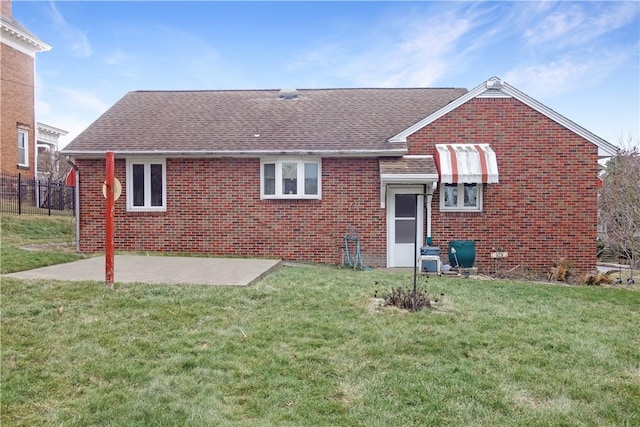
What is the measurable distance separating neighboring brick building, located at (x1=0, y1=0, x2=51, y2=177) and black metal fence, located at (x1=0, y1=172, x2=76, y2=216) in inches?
70.6

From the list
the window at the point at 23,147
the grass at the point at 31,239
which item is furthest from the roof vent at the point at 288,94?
the window at the point at 23,147

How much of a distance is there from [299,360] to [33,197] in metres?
22.3

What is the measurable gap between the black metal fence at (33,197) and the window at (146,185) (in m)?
8.33

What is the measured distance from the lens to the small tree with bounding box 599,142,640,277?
10883 mm

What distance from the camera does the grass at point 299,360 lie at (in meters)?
3.47

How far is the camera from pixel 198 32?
13.8m

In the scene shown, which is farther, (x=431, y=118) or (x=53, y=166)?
(x=53, y=166)

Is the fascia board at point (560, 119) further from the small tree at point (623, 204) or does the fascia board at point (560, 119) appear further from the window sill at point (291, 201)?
the window sill at point (291, 201)

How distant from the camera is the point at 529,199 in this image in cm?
1225

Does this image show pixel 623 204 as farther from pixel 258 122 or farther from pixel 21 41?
pixel 21 41

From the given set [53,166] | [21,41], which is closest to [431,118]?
[21,41]

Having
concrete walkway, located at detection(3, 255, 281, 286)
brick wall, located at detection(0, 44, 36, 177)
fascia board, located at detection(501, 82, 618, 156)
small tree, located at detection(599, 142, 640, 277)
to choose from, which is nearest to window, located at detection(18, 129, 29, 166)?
brick wall, located at detection(0, 44, 36, 177)

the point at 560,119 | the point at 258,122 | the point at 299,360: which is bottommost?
the point at 299,360

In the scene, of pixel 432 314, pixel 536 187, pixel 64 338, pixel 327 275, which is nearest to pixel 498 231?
pixel 536 187
